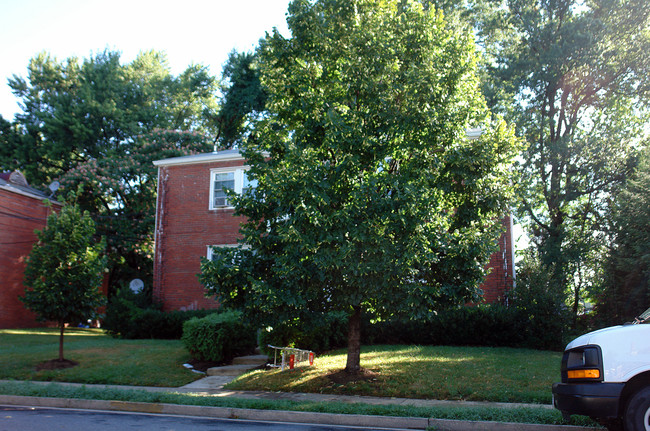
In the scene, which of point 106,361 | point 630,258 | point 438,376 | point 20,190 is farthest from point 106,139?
point 630,258

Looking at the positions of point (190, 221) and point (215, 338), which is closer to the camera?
point (215, 338)

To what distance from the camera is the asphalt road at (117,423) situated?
7.53 m

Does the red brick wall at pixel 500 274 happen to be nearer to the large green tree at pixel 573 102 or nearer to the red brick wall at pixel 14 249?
the large green tree at pixel 573 102

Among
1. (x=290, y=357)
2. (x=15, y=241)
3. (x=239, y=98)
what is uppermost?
(x=239, y=98)

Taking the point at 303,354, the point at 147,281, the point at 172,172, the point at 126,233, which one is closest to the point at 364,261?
the point at 303,354

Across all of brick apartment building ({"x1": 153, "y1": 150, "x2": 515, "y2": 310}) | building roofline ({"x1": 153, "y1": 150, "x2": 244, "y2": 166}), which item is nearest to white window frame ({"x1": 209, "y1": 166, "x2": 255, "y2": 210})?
brick apartment building ({"x1": 153, "y1": 150, "x2": 515, "y2": 310})

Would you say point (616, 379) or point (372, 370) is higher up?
point (616, 379)

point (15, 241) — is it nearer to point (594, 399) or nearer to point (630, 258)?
point (630, 258)

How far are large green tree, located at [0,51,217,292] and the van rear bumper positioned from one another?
26.5 meters

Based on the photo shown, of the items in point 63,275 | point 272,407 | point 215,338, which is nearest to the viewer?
point 272,407

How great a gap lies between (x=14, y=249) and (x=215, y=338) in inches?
687

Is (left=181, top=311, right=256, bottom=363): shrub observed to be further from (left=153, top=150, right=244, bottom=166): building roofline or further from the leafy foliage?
the leafy foliage

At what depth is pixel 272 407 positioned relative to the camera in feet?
29.3

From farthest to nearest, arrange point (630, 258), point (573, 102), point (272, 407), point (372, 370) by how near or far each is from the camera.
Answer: point (573, 102), point (630, 258), point (372, 370), point (272, 407)
